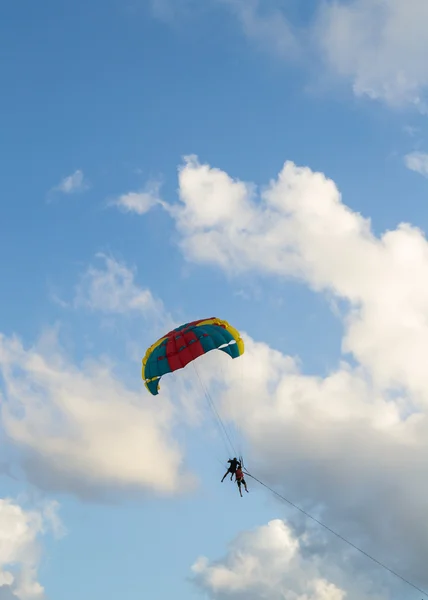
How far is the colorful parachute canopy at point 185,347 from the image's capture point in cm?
2886

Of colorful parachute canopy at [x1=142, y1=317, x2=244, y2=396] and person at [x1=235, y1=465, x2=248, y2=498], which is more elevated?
colorful parachute canopy at [x1=142, y1=317, x2=244, y2=396]

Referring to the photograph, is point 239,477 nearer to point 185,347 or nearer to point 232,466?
point 232,466

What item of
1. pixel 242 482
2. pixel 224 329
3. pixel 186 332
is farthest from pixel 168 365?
pixel 242 482

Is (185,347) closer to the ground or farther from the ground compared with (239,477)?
farther from the ground

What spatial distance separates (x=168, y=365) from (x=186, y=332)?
284 centimetres

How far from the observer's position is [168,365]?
28891 mm

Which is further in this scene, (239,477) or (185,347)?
(185,347)

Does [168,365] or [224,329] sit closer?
[168,365]

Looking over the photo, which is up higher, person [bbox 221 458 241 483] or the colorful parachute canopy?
the colorful parachute canopy

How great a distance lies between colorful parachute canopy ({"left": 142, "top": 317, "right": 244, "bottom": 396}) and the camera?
1136 inches

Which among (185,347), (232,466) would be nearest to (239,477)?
(232,466)

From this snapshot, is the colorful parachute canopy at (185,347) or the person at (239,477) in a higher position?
the colorful parachute canopy at (185,347)

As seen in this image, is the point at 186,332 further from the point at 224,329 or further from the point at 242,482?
the point at 242,482

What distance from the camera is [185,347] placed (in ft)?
95.5
